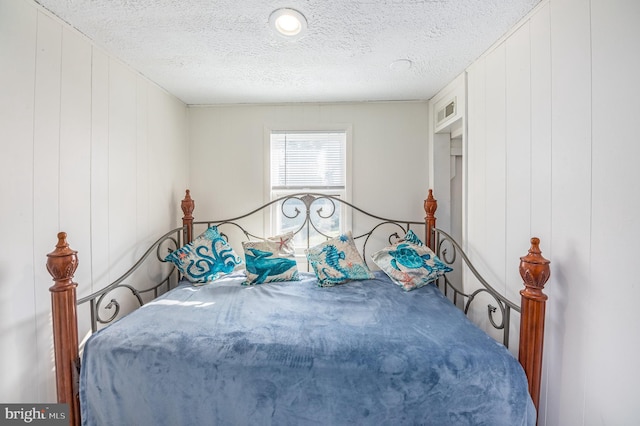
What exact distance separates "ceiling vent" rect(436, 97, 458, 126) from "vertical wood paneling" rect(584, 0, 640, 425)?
1010 millimetres

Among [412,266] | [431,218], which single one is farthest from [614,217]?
[431,218]

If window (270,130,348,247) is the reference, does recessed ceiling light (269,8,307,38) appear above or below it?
above

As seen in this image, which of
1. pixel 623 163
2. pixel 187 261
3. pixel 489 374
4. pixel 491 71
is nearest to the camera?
pixel 623 163

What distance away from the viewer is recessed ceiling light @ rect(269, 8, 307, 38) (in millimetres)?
1258

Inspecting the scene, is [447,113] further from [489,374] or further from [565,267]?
[489,374]

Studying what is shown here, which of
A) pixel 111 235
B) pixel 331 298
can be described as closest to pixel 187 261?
pixel 111 235

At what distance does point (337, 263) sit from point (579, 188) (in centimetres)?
137

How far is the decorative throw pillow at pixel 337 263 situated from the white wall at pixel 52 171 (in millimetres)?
1283

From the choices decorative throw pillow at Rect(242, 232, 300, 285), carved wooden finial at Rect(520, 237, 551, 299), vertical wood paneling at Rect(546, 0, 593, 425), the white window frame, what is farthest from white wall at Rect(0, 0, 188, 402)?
vertical wood paneling at Rect(546, 0, 593, 425)

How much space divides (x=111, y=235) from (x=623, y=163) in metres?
2.43

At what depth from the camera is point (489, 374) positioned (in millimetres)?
1040

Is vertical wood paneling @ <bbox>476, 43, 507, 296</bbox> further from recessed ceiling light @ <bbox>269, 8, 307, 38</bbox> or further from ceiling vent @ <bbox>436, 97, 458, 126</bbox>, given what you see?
recessed ceiling light @ <bbox>269, 8, 307, 38</bbox>

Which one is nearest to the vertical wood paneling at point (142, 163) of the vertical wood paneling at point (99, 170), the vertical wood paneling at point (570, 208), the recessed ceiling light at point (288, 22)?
the vertical wood paneling at point (99, 170)

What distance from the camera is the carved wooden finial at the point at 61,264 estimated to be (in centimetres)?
111
